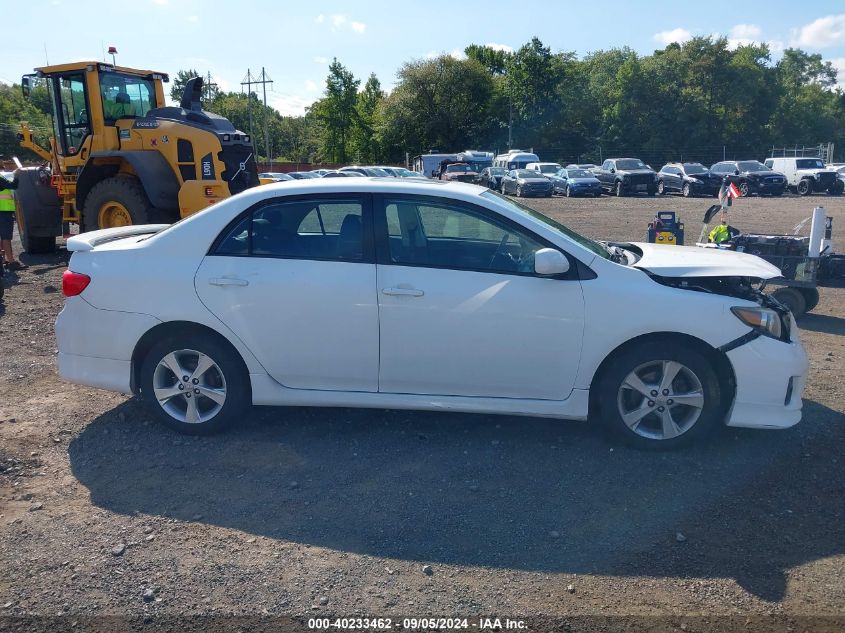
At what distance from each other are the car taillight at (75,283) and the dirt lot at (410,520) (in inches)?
38.1

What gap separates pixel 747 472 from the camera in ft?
14.5

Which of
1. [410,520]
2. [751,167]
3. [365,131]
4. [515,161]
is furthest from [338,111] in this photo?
[410,520]

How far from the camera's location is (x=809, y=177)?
36375mm

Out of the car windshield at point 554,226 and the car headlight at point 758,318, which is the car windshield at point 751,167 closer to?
the car windshield at point 554,226

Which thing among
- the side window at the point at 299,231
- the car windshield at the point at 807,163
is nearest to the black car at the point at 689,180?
the car windshield at the point at 807,163

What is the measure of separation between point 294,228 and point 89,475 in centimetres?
200

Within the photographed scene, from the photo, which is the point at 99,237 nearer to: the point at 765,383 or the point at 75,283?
the point at 75,283

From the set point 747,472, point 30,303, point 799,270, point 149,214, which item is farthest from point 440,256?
point 149,214

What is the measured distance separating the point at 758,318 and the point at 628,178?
3488cm

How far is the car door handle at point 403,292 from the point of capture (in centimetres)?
461

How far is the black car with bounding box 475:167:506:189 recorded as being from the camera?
40375mm

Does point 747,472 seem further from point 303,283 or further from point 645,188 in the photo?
point 645,188

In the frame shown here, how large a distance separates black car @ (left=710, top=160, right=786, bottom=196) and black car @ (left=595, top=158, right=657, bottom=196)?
3.30 meters

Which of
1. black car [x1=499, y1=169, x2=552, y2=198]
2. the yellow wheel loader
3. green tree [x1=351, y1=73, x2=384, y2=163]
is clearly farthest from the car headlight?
green tree [x1=351, y1=73, x2=384, y2=163]
